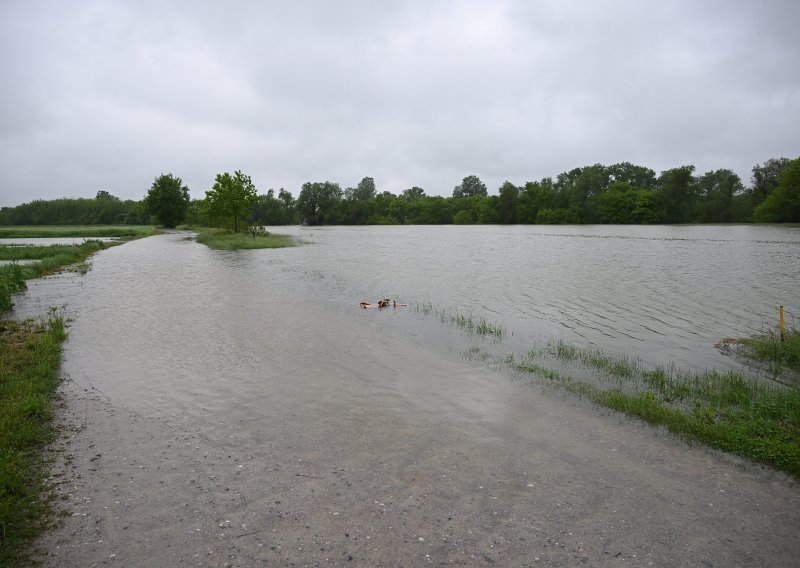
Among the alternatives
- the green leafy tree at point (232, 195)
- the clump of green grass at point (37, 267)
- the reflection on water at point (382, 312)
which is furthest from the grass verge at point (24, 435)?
the green leafy tree at point (232, 195)

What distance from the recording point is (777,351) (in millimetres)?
12750

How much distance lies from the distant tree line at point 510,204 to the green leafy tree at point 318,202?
0.36m

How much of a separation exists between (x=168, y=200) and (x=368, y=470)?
133625 millimetres

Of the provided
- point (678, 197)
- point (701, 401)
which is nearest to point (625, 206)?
point (678, 197)

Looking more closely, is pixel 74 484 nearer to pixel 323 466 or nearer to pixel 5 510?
pixel 5 510

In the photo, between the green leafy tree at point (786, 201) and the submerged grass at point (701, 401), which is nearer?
the submerged grass at point (701, 401)

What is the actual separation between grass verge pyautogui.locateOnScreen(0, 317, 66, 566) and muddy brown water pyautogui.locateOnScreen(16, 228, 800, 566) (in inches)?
11.8

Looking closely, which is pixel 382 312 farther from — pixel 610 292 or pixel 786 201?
pixel 786 201

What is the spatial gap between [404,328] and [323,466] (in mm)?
10493

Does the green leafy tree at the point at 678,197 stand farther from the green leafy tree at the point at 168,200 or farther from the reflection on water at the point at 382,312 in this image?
the green leafy tree at the point at 168,200

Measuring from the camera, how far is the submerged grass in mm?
7934

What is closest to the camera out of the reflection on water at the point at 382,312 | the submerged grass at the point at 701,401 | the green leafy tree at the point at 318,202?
the submerged grass at the point at 701,401

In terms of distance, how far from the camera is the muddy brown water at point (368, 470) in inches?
218

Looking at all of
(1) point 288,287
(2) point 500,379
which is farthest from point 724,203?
(2) point 500,379
